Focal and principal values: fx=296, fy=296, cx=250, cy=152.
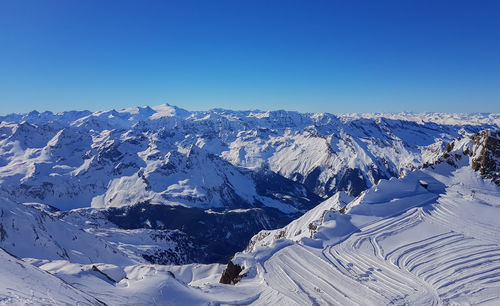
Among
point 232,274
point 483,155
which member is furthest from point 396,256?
Result: point 483,155

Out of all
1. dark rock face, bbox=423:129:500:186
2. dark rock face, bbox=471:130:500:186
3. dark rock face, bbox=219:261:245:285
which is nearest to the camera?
dark rock face, bbox=219:261:245:285

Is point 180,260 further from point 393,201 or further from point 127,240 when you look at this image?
point 393,201

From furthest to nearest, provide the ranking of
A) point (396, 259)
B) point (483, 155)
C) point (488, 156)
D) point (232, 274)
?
point (483, 155)
point (488, 156)
point (232, 274)
point (396, 259)

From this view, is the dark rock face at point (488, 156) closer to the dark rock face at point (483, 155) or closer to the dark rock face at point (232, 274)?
the dark rock face at point (483, 155)

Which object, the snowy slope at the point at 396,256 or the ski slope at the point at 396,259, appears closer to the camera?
the ski slope at the point at 396,259

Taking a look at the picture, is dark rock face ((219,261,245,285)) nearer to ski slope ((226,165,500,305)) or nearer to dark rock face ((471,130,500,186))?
ski slope ((226,165,500,305))

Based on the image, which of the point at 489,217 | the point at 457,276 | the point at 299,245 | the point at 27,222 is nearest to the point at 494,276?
the point at 457,276

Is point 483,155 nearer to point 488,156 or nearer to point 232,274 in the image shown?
point 488,156

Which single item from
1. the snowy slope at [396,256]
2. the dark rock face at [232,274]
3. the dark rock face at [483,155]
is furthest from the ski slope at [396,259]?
the dark rock face at [483,155]

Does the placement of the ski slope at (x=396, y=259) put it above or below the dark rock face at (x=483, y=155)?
below

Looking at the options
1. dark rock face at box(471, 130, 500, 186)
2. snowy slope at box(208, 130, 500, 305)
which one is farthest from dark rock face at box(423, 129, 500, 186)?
snowy slope at box(208, 130, 500, 305)

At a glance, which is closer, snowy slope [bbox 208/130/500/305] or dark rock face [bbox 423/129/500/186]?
snowy slope [bbox 208/130/500/305]
